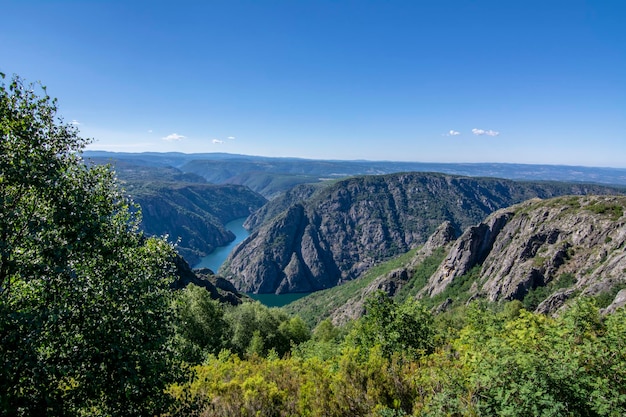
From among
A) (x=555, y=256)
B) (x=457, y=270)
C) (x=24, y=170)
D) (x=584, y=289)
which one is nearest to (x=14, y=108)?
(x=24, y=170)

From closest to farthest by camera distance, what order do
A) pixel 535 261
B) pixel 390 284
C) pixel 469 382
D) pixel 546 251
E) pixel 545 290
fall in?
1. pixel 469 382
2. pixel 545 290
3. pixel 535 261
4. pixel 546 251
5. pixel 390 284

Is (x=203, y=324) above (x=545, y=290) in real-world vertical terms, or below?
above

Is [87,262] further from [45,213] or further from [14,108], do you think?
[14,108]

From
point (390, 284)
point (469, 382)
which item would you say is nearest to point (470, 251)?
point (390, 284)

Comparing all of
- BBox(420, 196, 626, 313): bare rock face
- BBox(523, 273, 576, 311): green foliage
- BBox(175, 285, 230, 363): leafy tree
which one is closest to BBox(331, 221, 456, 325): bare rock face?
BBox(420, 196, 626, 313): bare rock face

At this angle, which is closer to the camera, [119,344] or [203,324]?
Result: [119,344]

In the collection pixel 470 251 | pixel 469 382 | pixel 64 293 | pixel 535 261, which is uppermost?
pixel 64 293

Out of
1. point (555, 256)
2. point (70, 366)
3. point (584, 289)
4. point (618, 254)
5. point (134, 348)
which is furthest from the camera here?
point (555, 256)

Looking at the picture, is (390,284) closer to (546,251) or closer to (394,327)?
(546,251)
